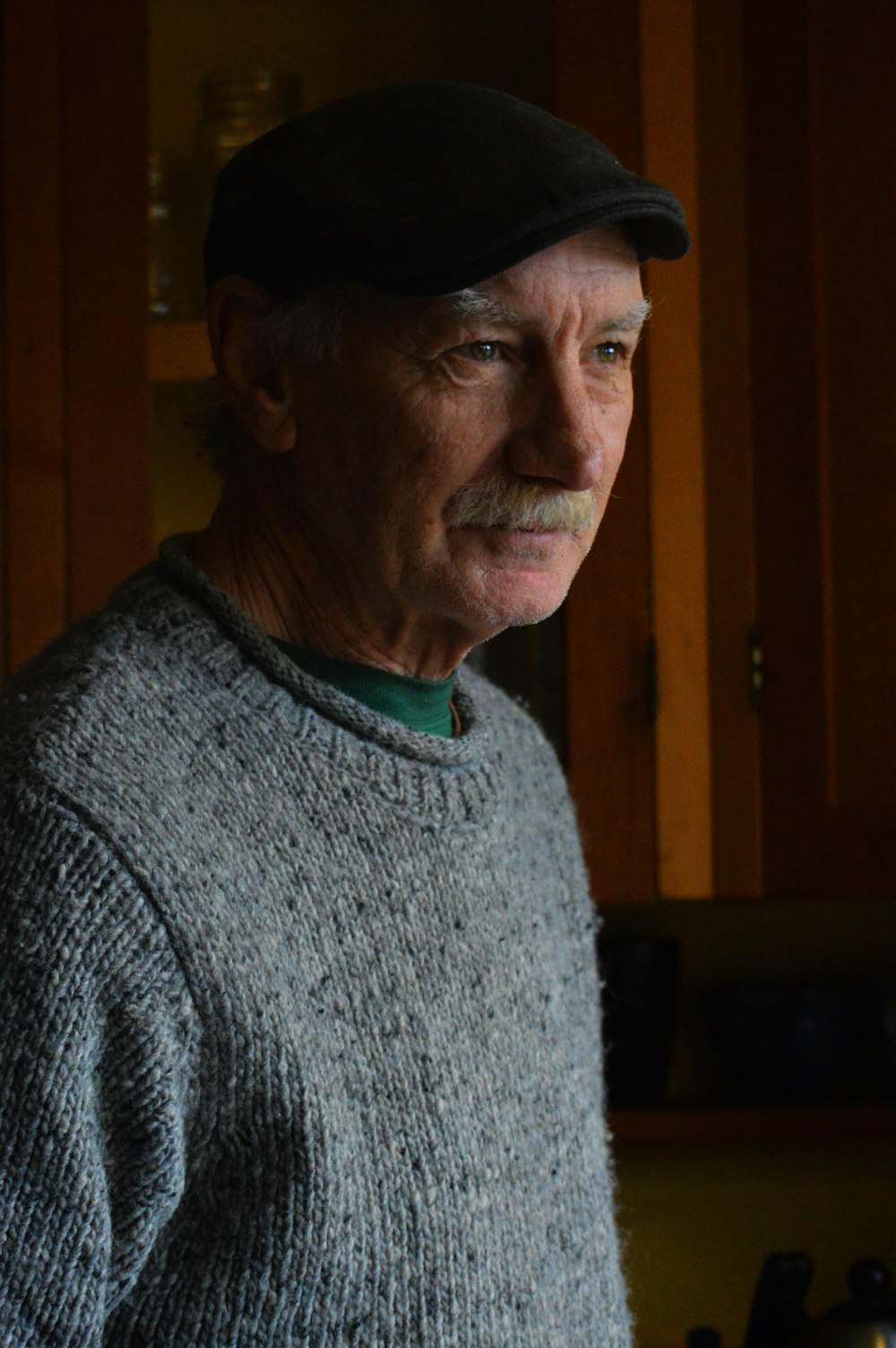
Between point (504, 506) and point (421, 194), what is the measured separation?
171 mm

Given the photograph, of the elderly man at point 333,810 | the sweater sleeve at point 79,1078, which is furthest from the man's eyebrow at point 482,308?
the sweater sleeve at point 79,1078

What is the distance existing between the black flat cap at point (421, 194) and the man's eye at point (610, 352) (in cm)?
7

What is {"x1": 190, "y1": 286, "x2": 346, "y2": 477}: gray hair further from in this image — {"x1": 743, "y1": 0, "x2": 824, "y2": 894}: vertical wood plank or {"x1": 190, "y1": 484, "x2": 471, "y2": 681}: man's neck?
{"x1": 743, "y1": 0, "x2": 824, "y2": 894}: vertical wood plank

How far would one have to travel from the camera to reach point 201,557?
0.85m

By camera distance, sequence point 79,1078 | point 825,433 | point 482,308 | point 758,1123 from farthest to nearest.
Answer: point 758,1123, point 825,433, point 482,308, point 79,1078

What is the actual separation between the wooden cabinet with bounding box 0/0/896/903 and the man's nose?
2.34 feet

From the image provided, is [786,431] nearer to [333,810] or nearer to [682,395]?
[682,395]

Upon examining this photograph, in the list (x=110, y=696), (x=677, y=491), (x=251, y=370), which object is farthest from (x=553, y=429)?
(x=677, y=491)

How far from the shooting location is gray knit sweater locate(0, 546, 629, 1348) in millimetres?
641

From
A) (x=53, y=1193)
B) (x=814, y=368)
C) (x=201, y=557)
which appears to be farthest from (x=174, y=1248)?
(x=814, y=368)

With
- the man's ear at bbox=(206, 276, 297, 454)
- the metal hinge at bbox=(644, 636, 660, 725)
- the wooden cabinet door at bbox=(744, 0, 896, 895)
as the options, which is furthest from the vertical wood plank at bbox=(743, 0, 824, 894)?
the man's ear at bbox=(206, 276, 297, 454)

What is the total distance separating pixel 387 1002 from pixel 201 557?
0.28m

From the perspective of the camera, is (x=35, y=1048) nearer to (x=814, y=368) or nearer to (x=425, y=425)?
(x=425, y=425)

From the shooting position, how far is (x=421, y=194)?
728 millimetres
